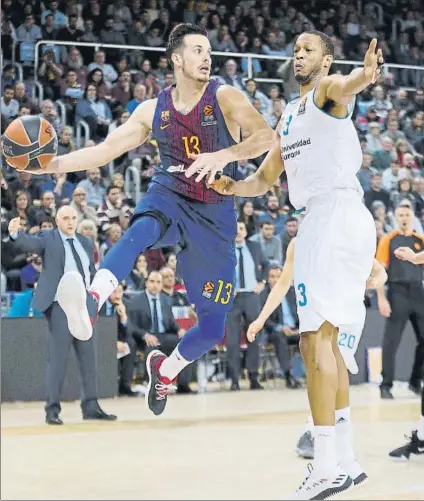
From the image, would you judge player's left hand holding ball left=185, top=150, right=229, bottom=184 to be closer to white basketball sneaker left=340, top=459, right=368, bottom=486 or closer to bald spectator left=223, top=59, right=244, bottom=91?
white basketball sneaker left=340, top=459, right=368, bottom=486

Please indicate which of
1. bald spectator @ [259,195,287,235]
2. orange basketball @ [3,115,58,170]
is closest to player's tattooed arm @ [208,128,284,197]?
orange basketball @ [3,115,58,170]

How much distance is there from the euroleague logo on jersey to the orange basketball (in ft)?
2.92

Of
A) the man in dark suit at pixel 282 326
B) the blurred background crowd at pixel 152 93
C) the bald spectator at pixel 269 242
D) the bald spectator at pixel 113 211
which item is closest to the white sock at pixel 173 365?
the blurred background crowd at pixel 152 93

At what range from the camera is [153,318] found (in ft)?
39.0

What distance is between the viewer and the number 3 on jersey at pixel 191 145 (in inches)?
247

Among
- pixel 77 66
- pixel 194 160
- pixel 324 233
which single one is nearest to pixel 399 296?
pixel 194 160

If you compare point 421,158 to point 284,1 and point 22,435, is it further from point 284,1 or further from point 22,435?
point 22,435

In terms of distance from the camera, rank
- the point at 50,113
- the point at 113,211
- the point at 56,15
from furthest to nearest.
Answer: the point at 56,15, the point at 50,113, the point at 113,211

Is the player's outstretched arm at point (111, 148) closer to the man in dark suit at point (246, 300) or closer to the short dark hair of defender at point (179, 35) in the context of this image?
the short dark hair of defender at point (179, 35)

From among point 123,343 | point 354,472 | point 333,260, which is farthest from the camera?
point 123,343

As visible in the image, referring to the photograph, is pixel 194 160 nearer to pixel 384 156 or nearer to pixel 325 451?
pixel 325 451

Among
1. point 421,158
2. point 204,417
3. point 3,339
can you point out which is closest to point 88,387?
point 204,417

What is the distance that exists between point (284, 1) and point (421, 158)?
190 inches

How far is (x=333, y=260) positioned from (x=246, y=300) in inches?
271
